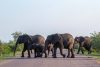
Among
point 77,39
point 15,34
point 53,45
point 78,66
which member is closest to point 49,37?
point 53,45

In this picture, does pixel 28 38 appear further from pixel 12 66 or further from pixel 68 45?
pixel 12 66

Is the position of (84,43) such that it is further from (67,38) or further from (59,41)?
(59,41)

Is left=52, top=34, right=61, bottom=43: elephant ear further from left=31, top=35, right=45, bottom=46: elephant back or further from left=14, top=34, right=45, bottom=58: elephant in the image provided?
left=31, top=35, right=45, bottom=46: elephant back

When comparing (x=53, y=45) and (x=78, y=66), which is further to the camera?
(x=53, y=45)

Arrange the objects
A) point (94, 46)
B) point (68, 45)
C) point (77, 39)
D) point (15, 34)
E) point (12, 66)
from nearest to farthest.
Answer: point (12, 66) < point (68, 45) < point (94, 46) < point (77, 39) < point (15, 34)

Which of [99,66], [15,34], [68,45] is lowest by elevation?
[99,66]

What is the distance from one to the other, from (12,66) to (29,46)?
21.7 metres

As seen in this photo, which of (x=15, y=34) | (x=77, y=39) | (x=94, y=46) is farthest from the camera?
(x=15, y=34)

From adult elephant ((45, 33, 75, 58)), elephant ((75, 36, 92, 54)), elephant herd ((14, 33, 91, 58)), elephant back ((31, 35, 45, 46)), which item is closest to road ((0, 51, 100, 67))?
elephant herd ((14, 33, 91, 58))

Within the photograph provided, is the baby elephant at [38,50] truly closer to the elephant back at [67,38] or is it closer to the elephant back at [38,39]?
the elephant back at [67,38]

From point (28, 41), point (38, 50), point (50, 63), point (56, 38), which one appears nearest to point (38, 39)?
point (28, 41)

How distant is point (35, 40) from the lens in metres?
54.1

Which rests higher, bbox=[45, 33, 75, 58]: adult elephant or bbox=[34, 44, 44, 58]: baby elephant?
bbox=[45, 33, 75, 58]: adult elephant

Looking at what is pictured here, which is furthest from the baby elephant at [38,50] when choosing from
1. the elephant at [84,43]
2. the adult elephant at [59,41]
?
the elephant at [84,43]
